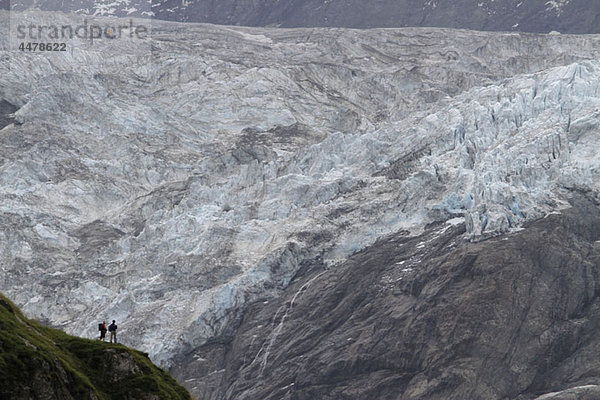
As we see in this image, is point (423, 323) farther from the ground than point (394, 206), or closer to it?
closer to it

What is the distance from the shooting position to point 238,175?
113 meters

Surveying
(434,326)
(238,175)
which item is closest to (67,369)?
(434,326)

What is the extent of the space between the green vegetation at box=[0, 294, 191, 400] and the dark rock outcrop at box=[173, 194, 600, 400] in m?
56.1

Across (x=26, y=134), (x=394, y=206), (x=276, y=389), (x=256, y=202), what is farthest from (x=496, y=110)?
(x=26, y=134)

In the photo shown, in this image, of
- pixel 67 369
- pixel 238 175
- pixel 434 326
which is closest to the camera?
pixel 67 369

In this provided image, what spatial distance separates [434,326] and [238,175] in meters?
32.0

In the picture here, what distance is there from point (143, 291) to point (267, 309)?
11.2m

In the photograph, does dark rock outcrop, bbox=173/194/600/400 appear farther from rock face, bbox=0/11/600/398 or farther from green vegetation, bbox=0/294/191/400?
green vegetation, bbox=0/294/191/400

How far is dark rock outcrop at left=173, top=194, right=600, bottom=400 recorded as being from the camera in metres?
84.5

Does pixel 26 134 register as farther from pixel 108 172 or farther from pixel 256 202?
pixel 256 202

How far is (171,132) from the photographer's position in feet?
435

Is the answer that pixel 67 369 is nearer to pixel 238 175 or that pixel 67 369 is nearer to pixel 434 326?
pixel 434 326

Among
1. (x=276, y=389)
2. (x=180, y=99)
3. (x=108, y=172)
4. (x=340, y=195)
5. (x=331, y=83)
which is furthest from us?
(x=331, y=83)

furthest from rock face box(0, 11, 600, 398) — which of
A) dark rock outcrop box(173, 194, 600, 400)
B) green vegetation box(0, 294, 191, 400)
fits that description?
green vegetation box(0, 294, 191, 400)
